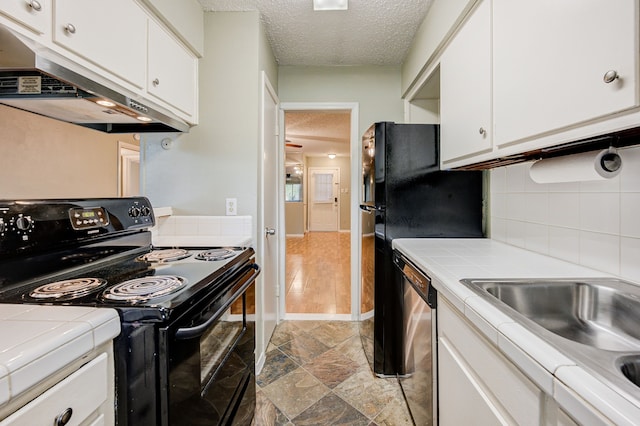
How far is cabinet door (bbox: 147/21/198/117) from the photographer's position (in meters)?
1.41

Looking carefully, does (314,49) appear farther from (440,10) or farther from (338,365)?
(338,365)

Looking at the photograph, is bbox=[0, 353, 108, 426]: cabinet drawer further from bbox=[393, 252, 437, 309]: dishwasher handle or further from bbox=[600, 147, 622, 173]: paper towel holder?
bbox=[600, 147, 622, 173]: paper towel holder

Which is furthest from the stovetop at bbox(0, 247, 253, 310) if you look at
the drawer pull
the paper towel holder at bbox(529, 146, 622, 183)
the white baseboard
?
the white baseboard

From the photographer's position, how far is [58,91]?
40.1 inches

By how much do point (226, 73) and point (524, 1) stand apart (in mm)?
1586

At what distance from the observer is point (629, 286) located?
0.90 meters

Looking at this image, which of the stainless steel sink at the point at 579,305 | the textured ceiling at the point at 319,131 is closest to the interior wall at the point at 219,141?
the textured ceiling at the point at 319,131

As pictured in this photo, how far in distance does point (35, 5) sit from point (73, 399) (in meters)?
1.08

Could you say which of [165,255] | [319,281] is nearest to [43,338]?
[165,255]

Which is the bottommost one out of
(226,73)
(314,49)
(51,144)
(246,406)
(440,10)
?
(246,406)

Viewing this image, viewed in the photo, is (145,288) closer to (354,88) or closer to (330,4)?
(330,4)

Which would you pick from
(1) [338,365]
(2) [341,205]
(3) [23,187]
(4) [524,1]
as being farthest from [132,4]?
(2) [341,205]

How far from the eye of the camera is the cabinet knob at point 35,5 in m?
0.83

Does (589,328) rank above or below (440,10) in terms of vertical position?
below
